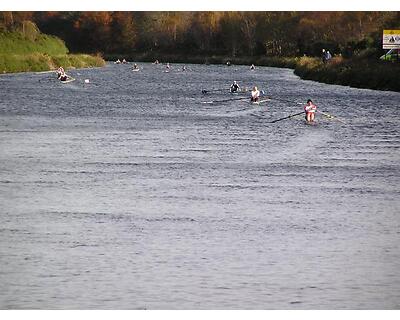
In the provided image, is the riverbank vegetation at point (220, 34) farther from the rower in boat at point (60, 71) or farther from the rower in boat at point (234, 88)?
the rower in boat at point (234, 88)

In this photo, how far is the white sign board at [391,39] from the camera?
15.4m

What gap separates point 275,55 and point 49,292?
8438 millimetres

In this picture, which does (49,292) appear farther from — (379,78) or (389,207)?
(379,78)

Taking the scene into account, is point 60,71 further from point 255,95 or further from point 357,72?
point 357,72

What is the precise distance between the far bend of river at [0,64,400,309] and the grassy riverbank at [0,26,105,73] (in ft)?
2.50

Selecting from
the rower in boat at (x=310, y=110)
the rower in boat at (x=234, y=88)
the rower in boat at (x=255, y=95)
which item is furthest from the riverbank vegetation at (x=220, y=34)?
the rower in boat at (x=234, y=88)

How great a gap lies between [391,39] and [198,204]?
4004mm

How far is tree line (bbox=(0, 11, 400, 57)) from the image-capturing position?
14.6 m

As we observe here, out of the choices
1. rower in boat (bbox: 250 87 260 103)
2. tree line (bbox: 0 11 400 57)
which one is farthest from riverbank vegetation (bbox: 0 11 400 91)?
rower in boat (bbox: 250 87 260 103)

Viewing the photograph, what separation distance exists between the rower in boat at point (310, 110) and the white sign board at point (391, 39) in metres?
7.77

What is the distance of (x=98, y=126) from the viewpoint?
2427 cm
